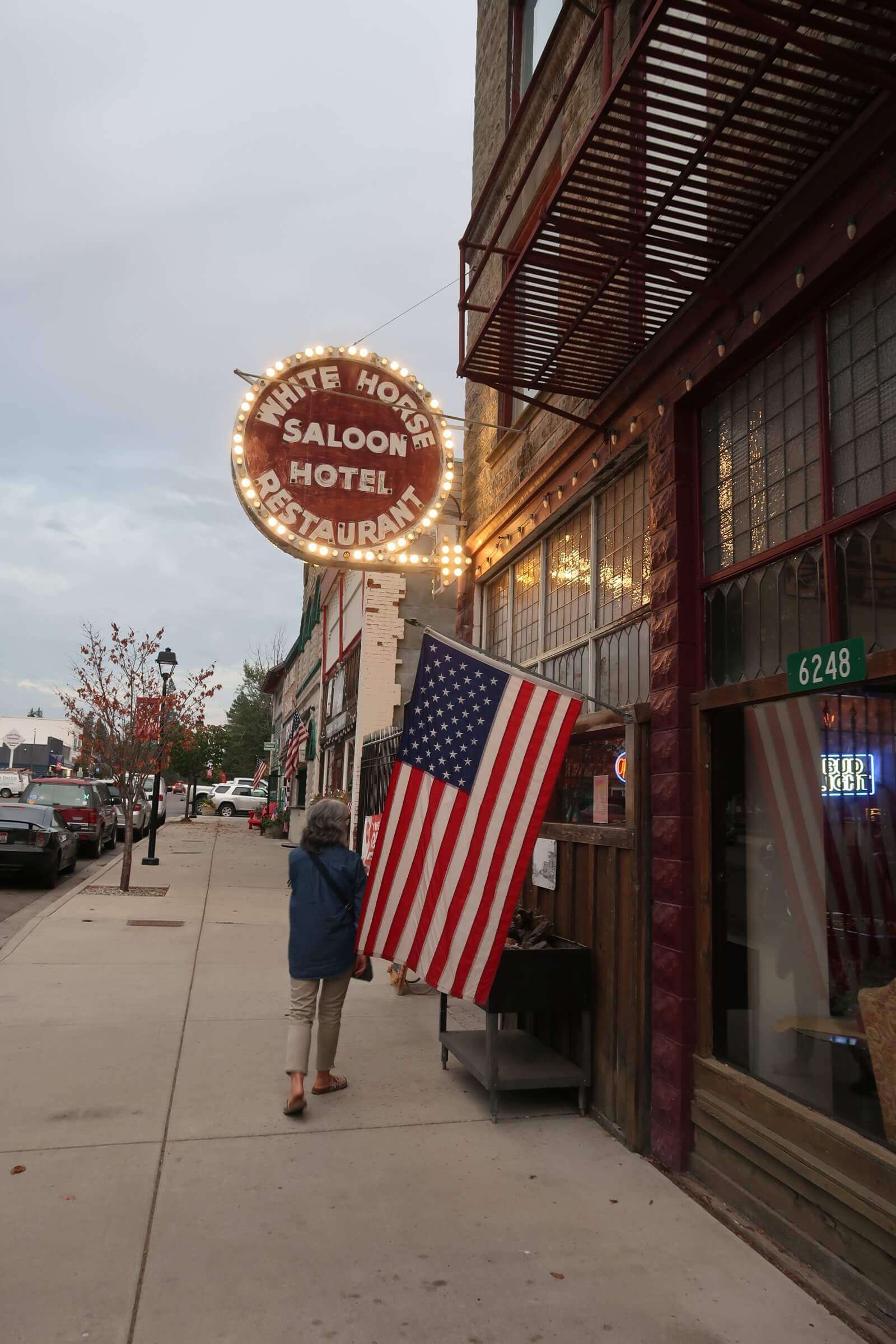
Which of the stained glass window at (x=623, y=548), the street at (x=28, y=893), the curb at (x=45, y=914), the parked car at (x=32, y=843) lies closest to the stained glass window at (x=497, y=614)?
the stained glass window at (x=623, y=548)

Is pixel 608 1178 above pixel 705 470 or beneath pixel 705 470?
beneath

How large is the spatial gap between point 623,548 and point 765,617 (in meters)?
1.88

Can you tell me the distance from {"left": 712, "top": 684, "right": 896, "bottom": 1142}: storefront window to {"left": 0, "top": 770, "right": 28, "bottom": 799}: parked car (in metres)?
34.6

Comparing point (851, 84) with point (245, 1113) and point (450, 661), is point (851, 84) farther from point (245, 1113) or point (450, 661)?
point (245, 1113)

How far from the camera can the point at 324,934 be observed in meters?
5.47

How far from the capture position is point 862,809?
4.01m

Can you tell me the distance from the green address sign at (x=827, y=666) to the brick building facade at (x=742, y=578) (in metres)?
0.06

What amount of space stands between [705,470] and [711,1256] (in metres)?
3.62

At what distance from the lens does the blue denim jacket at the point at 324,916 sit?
17.9ft

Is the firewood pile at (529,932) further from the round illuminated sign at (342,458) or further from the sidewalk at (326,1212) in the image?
the round illuminated sign at (342,458)

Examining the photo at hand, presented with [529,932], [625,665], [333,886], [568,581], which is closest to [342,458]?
[568,581]

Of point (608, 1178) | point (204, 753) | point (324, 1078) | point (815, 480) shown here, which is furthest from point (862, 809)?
point (204, 753)

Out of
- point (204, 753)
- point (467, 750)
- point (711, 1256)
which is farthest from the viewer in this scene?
point (204, 753)

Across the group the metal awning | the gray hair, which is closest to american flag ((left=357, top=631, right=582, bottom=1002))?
the gray hair
